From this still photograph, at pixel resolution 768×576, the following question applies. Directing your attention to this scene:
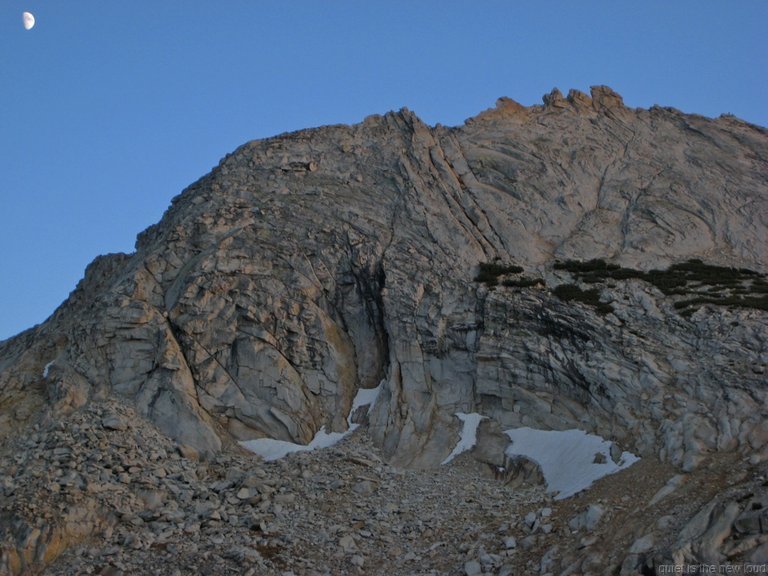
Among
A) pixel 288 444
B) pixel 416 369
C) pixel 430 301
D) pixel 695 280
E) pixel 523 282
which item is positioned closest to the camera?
pixel 288 444

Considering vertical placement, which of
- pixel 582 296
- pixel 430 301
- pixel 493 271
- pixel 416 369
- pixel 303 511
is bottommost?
pixel 303 511

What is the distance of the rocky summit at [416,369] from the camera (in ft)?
85.3

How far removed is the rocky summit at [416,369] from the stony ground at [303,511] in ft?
0.34

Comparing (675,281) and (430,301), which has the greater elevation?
(675,281)

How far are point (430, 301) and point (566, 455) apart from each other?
10320mm

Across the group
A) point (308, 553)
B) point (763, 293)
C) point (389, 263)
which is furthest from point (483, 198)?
point (308, 553)

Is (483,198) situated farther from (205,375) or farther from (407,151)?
(205,375)

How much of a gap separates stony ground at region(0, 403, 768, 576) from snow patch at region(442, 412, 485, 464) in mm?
572

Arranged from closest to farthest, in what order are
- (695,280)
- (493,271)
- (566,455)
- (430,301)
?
(566,455) < (430,301) < (695,280) < (493,271)

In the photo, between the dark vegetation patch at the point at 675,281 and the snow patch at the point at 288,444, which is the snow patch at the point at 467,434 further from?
the dark vegetation patch at the point at 675,281

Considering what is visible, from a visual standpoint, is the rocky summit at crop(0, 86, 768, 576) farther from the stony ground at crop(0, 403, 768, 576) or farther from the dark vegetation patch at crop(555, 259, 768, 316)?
the dark vegetation patch at crop(555, 259, 768, 316)

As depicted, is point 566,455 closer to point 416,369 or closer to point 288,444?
point 416,369

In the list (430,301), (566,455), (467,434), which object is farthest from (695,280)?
(467,434)

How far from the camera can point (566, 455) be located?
30609 mm
